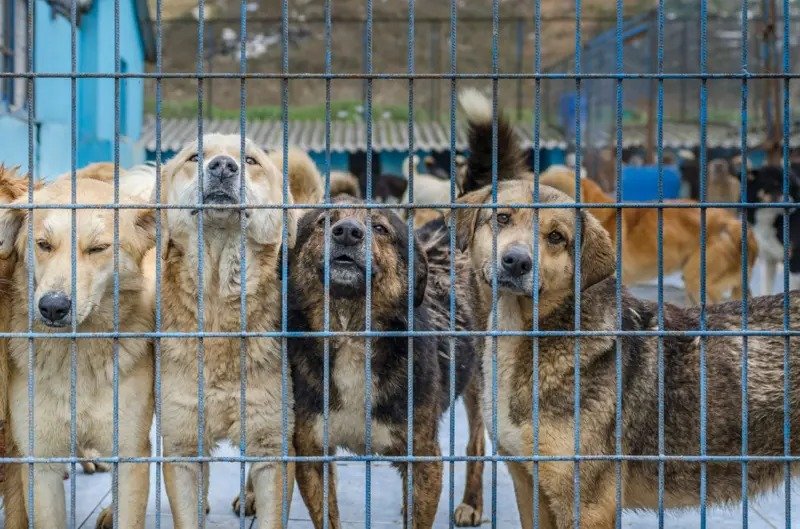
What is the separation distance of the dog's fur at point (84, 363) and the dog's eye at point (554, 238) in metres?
1.65

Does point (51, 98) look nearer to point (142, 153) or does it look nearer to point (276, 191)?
point (276, 191)

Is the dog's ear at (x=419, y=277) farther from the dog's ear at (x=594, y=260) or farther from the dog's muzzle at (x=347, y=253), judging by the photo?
the dog's ear at (x=594, y=260)

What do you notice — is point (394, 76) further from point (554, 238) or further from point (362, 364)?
point (362, 364)

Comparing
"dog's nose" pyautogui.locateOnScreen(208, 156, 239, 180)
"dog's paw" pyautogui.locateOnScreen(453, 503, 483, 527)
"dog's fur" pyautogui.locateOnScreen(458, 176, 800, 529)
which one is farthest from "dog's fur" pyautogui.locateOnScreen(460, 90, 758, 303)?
"dog's nose" pyautogui.locateOnScreen(208, 156, 239, 180)

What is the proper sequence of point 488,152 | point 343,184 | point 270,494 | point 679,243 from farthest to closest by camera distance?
1. point 679,243
2. point 343,184
3. point 488,152
4. point 270,494

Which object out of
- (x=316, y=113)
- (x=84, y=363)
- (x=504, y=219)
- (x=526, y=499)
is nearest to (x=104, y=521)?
(x=84, y=363)

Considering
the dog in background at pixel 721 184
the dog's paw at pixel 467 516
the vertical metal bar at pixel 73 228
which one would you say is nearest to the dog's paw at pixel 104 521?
the vertical metal bar at pixel 73 228

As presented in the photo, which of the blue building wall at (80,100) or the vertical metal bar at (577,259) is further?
the blue building wall at (80,100)

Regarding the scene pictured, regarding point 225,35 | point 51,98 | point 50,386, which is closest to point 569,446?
point 50,386

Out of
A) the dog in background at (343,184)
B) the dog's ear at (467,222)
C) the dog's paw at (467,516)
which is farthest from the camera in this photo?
the dog in background at (343,184)

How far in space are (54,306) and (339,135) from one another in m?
23.3

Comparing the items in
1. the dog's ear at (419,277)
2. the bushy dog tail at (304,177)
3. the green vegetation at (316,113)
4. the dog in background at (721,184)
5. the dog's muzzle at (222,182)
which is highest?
the green vegetation at (316,113)

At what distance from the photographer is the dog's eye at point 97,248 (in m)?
4.12

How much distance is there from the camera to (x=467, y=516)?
5332mm
